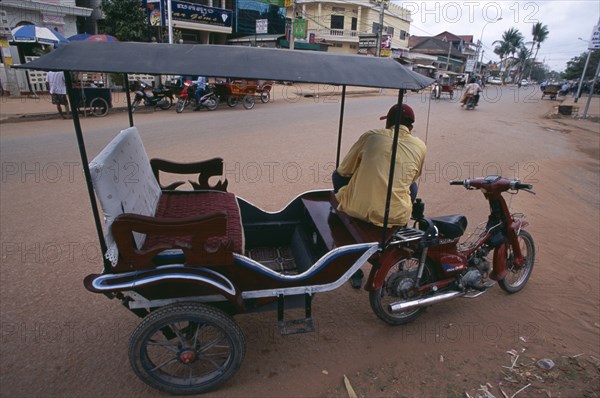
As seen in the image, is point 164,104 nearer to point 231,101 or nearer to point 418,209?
point 231,101

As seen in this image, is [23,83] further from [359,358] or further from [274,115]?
[359,358]

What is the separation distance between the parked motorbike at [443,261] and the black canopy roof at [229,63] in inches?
47.3

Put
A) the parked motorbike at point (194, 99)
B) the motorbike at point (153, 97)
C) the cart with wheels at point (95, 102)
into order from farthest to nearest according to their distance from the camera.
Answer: the motorbike at point (153, 97) < the parked motorbike at point (194, 99) < the cart with wheels at point (95, 102)

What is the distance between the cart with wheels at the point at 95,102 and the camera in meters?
11.2

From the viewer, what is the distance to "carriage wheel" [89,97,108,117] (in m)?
11.4

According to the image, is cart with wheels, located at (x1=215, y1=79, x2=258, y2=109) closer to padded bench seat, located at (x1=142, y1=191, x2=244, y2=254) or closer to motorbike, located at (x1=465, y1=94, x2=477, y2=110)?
motorbike, located at (x1=465, y1=94, x2=477, y2=110)

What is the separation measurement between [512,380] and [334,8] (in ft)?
145

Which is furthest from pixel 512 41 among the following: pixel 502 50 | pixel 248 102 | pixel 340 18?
pixel 248 102

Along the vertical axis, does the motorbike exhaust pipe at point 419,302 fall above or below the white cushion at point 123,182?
below

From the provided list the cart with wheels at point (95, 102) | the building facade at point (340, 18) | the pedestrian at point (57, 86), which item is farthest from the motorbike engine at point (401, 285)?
the building facade at point (340, 18)

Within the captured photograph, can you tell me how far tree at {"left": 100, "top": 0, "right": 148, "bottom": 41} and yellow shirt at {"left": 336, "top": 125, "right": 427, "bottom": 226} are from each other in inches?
868

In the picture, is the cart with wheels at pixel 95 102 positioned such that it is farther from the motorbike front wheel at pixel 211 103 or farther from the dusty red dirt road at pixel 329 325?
the dusty red dirt road at pixel 329 325

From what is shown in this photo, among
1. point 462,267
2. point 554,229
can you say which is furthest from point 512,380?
point 554,229

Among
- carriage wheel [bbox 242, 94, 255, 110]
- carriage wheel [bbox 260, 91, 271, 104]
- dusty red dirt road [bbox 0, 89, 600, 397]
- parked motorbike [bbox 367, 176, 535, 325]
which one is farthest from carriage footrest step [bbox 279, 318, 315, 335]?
carriage wheel [bbox 260, 91, 271, 104]
